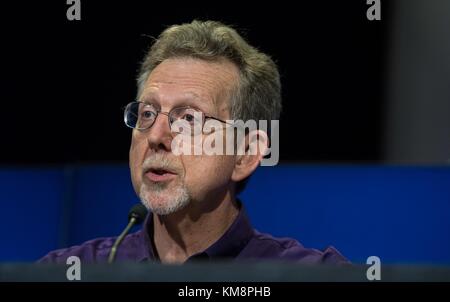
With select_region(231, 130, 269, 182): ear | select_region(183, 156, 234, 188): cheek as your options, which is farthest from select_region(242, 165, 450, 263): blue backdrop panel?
select_region(183, 156, 234, 188): cheek

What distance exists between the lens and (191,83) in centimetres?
174

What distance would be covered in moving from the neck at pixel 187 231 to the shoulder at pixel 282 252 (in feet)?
0.30

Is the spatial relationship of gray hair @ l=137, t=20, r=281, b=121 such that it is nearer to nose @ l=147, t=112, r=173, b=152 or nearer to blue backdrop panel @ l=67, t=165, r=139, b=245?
nose @ l=147, t=112, r=173, b=152

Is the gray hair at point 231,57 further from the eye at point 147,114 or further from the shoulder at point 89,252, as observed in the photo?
the shoulder at point 89,252

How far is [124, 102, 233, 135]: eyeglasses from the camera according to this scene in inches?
66.9

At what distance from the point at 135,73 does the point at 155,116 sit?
711mm

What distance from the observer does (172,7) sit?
236cm

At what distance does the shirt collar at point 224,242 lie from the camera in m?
1.73

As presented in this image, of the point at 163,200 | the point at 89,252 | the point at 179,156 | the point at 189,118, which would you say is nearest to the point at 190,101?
the point at 189,118

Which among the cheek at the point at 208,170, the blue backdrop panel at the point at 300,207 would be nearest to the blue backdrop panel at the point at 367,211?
the blue backdrop panel at the point at 300,207

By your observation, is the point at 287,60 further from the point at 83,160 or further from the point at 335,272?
the point at 335,272

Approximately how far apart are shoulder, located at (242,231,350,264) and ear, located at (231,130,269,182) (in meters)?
0.16
